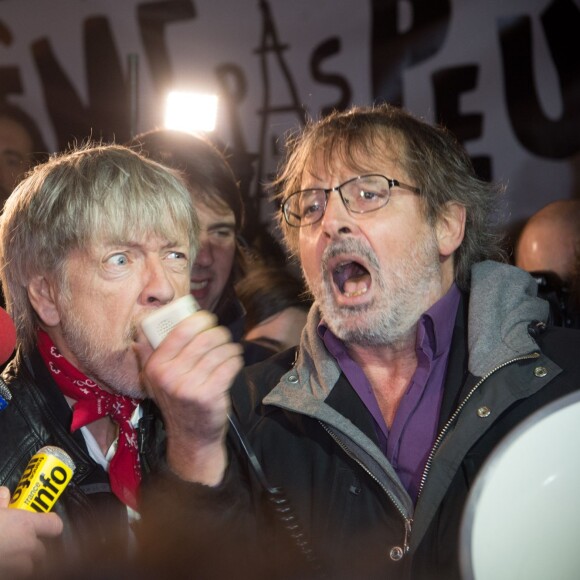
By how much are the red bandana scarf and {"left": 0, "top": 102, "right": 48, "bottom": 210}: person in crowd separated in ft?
8.09

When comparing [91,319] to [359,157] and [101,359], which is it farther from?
[359,157]

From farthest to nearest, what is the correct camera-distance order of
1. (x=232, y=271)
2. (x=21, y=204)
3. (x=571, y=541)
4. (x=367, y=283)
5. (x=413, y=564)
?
(x=232, y=271), (x=367, y=283), (x=21, y=204), (x=413, y=564), (x=571, y=541)

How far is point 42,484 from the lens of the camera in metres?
1.65

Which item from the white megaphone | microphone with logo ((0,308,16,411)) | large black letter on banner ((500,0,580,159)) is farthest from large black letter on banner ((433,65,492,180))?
the white megaphone

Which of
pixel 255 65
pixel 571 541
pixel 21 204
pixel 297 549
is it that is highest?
pixel 255 65

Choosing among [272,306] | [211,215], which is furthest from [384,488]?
[272,306]

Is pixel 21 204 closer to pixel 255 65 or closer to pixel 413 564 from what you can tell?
pixel 413 564

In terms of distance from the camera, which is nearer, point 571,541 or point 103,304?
point 571,541

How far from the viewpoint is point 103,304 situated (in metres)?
2.05

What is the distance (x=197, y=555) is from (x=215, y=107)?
2.59 m

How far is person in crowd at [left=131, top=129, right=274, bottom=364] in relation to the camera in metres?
3.05

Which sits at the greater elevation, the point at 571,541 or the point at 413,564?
the point at 571,541

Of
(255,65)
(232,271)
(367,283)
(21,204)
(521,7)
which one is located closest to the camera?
(21,204)

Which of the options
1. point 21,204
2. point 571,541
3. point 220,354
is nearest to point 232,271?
point 21,204
